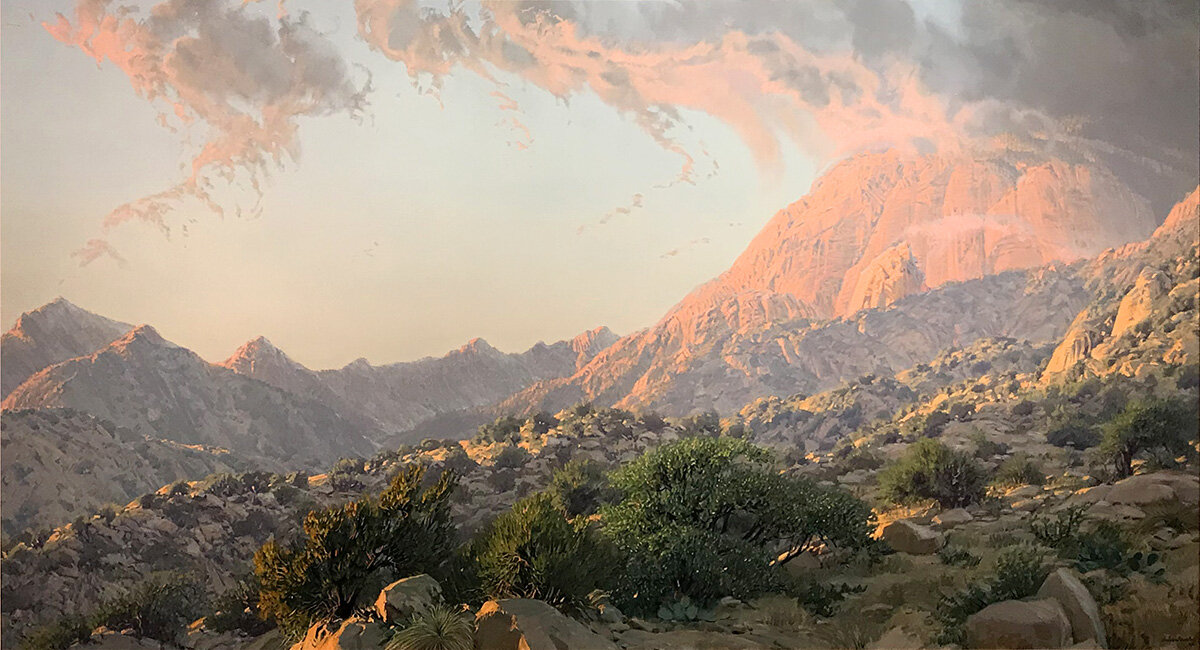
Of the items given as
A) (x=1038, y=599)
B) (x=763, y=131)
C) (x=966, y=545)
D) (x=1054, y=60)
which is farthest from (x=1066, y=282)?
(x=1038, y=599)

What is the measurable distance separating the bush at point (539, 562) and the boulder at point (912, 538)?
24.8 feet

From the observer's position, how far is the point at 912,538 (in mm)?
14188

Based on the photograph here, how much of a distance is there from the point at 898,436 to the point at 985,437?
10.7 ft

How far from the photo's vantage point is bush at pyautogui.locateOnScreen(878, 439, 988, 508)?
18.0 metres

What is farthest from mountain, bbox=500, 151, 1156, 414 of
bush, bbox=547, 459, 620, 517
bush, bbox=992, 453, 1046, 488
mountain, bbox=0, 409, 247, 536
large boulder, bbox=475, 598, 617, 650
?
large boulder, bbox=475, 598, 617, 650

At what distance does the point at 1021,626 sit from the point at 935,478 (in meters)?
10.7

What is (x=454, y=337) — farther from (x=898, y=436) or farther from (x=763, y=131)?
(x=898, y=436)

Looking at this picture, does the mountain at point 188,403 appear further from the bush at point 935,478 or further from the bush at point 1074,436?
the bush at point 1074,436

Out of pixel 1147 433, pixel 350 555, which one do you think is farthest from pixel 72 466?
pixel 1147 433

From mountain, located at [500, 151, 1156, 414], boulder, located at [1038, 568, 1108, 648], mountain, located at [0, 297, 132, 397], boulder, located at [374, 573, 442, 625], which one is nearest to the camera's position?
boulder, located at [1038, 568, 1108, 648]

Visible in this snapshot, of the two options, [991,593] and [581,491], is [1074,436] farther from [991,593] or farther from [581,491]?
[581,491]

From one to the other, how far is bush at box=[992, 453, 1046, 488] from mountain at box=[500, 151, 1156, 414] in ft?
30.1

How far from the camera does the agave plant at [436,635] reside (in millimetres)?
7773

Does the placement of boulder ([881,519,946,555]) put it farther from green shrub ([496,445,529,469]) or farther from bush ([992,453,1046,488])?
green shrub ([496,445,529,469])
